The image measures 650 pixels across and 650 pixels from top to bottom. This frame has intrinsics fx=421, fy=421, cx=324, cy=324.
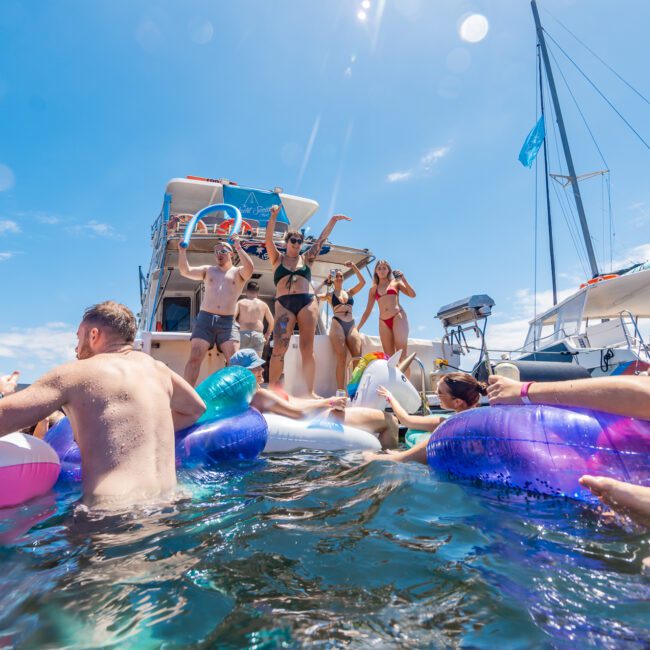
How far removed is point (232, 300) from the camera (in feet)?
18.4

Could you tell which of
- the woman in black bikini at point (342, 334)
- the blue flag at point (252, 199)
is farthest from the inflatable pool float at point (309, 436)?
the blue flag at point (252, 199)

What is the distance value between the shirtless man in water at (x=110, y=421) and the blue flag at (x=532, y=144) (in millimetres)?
19255

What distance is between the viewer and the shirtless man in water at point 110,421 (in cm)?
185

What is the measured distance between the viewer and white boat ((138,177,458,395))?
22.1 ft

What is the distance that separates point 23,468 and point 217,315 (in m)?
3.46

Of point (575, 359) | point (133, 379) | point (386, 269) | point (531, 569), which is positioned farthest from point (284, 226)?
point (531, 569)

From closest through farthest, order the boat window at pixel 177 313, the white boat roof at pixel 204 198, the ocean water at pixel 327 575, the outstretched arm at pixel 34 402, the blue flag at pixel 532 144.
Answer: the ocean water at pixel 327 575
the outstretched arm at pixel 34 402
the boat window at pixel 177 313
the white boat roof at pixel 204 198
the blue flag at pixel 532 144

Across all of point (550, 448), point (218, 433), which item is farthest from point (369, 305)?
point (550, 448)

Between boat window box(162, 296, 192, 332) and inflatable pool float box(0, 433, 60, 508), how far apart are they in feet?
26.8

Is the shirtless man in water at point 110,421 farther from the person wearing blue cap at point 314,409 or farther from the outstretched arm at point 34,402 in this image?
the person wearing blue cap at point 314,409

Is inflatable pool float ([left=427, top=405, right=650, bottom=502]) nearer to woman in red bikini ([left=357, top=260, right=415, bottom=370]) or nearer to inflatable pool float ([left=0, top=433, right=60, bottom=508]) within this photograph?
inflatable pool float ([left=0, top=433, right=60, bottom=508])

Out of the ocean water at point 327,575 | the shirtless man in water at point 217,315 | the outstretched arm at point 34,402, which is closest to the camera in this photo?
the ocean water at point 327,575

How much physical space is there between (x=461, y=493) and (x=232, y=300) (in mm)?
4071

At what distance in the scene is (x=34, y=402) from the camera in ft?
5.95
